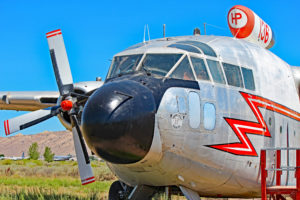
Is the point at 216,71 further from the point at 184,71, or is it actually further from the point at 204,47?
the point at 184,71

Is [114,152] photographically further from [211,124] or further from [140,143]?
[211,124]

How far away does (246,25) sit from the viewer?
11.4m

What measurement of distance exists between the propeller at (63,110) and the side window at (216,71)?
3.15m

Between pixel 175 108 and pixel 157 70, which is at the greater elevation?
pixel 157 70

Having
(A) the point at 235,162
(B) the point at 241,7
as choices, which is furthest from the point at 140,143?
(B) the point at 241,7

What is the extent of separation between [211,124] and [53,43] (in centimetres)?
522

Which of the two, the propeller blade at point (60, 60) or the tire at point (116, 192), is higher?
the propeller blade at point (60, 60)

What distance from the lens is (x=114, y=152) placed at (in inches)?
253

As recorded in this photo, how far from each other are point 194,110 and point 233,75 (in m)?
1.60

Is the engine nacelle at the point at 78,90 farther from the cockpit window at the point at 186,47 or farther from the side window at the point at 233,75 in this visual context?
Answer: the side window at the point at 233,75

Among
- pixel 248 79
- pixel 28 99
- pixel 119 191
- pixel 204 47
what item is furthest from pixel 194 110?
pixel 28 99

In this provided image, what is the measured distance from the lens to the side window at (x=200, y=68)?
7744 millimetres

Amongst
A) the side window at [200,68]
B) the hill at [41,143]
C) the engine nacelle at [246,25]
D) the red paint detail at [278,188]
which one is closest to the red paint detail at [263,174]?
the red paint detail at [278,188]

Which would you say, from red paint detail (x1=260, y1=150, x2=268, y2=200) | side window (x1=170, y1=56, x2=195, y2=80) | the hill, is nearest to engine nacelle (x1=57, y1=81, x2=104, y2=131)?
side window (x1=170, y1=56, x2=195, y2=80)
